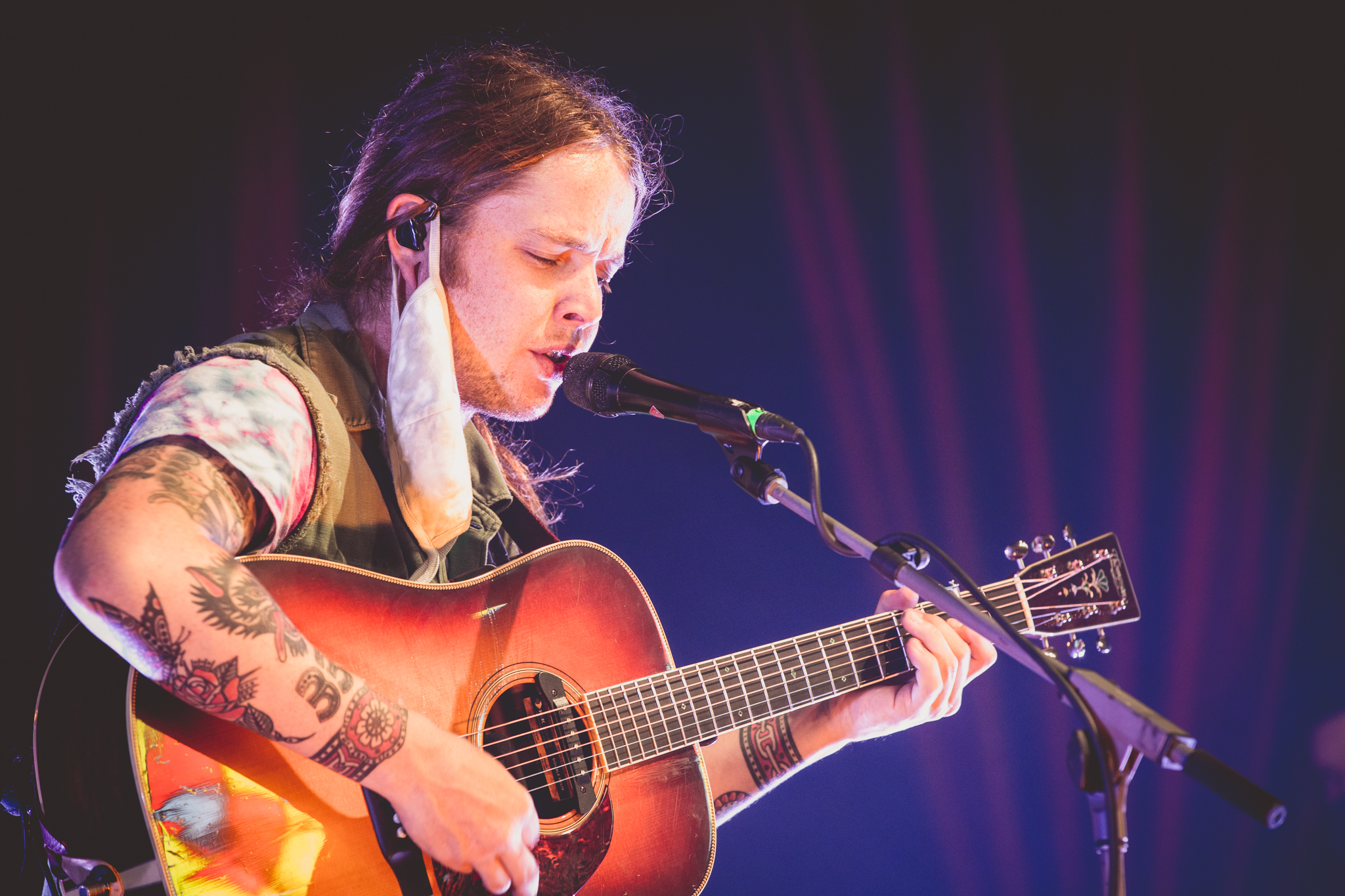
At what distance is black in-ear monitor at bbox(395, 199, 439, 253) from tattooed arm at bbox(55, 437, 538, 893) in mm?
877

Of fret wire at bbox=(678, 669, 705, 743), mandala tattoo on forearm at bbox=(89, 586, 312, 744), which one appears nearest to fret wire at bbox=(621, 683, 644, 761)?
fret wire at bbox=(678, 669, 705, 743)

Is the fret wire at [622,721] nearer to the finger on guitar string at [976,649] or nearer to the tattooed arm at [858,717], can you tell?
the tattooed arm at [858,717]

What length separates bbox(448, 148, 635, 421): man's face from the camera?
207cm

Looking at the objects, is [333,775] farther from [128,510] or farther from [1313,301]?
[1313,301]

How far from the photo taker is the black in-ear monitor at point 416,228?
2049mm

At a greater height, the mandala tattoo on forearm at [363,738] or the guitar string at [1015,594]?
the guitar string at [1015,594]

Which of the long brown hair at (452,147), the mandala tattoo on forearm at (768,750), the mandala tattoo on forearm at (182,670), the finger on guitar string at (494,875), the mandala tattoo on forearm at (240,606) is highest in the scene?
the long brown hair at (452,147)

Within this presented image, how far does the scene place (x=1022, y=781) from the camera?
331 cm

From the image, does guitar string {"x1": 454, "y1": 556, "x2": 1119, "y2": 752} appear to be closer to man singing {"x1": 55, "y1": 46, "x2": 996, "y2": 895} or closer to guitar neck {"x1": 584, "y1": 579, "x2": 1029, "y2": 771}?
guitar neck {"x1": 584, "y1": 579, "x2": 1029, "y2": 771}

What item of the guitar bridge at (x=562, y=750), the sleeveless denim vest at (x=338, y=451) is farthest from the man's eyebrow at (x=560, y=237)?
the guitar bridge at (x=562, y=750)

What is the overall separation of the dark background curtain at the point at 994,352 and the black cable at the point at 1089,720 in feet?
6.59

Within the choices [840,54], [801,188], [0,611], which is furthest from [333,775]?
[840,54]

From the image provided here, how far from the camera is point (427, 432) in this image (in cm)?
183

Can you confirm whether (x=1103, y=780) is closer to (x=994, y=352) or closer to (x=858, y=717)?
(x=858, y=717)
